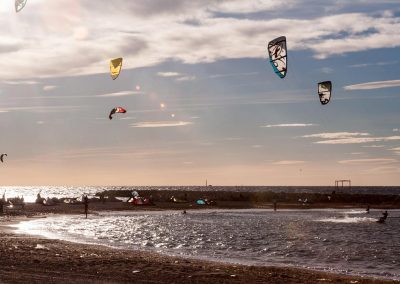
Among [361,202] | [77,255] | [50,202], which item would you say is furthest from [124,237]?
[361,202]

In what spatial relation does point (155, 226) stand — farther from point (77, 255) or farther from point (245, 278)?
point (245, 278)

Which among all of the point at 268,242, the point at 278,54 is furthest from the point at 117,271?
the point at 268,242

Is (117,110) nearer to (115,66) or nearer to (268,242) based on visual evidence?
(115,66)

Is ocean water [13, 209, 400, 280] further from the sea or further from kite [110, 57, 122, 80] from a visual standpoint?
kite [110, 57, 122, 80]

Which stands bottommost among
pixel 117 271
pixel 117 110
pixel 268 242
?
pixel 268 242

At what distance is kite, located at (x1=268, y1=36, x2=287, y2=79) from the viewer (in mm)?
21945

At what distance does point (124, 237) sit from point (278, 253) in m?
11.0

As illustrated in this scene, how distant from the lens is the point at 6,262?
17.8 meters

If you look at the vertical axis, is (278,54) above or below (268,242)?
above

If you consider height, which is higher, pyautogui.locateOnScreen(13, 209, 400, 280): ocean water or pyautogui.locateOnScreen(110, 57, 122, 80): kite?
pyautogui.locateOnScreen(110, 57, 122, 80): kite

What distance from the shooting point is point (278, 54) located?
2220 cm

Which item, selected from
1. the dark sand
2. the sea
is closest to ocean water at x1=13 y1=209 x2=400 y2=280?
the sea

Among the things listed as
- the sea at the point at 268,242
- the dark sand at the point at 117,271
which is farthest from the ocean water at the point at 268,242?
the dark sand at the point at 117,271

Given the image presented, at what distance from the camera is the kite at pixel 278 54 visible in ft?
72.0
